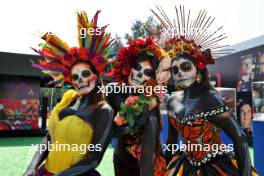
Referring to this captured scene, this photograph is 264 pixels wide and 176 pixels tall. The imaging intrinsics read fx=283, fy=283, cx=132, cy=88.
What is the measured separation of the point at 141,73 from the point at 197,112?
0.51m

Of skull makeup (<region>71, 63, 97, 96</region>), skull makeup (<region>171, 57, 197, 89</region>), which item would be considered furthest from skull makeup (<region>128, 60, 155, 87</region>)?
skull makeup (<region>71, 63, 97, 96</region>)

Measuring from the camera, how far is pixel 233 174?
1908 mm

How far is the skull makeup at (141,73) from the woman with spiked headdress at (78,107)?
0.25 meters

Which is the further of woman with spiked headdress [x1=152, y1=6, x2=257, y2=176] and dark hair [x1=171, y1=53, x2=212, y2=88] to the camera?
dark hair [x1=171, y1=53, x2=212, y2=88]

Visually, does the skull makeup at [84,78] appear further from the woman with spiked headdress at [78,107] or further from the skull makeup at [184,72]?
the skull makeup at [184,72]

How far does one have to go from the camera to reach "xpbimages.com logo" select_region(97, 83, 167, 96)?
214cm

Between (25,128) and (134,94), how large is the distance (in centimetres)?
912

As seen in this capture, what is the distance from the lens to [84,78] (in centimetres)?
205

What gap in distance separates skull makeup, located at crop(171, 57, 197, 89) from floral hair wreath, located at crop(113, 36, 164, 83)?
6.3 inches

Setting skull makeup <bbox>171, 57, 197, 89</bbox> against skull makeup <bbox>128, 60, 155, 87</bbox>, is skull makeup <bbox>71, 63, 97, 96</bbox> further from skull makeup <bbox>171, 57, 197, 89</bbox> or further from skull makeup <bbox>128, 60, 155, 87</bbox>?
skull makeup <bbox>171, 57, 197, 89</bbox>

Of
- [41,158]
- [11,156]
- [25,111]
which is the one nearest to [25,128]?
[25,111]

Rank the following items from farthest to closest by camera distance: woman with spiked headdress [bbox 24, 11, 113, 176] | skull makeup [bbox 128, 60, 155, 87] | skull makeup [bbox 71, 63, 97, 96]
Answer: skull makeup [bbox 128, 60, 155, 87]
skull makeup [bbox 71, 63, 97, 96]
woman with spiked headdress [bbox 24, 11, 113, 176]

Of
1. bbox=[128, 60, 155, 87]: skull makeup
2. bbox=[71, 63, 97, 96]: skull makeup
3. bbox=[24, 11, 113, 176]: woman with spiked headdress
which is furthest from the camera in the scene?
bbox=[128, 60, 155, 87]: skull makeup

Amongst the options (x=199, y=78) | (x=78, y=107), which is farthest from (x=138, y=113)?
(x=199, y=78)
